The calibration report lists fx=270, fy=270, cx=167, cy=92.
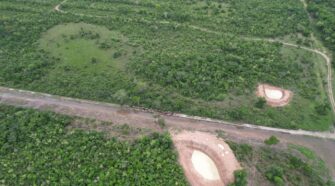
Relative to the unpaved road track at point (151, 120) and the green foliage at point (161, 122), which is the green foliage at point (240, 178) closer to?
the unpaved road track at point (151, 120)

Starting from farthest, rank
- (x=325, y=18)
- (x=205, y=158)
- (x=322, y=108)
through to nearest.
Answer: (x=325, y=18) < (x=322, y=108) < (x=205, y=158)

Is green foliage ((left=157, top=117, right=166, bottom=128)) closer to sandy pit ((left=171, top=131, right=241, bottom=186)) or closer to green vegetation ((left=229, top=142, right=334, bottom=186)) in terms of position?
sandy pit ((left=171, top=131, right=241, bottom=186))

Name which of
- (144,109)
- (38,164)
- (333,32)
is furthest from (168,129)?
(333,32)

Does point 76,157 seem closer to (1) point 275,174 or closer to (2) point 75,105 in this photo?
(2) point 75,105

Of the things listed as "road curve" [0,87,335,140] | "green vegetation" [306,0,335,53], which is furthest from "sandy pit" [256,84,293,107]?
"green vegetation" [306,0,335,53]

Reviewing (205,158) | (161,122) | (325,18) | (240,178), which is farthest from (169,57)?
(325,18)

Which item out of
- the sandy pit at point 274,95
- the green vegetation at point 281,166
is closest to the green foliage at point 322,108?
the sandy pit at point 274,95
